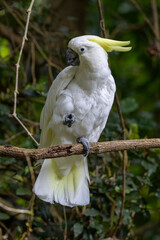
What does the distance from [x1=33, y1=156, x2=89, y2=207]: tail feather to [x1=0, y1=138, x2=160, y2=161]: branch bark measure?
314 millimetres

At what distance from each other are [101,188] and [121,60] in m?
1.78

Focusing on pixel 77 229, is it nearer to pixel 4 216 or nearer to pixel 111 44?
pixel 4 216

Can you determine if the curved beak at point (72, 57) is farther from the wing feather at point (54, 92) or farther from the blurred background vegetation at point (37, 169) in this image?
the blurred background vegetation at point (37, 169)

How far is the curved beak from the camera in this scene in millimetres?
1662

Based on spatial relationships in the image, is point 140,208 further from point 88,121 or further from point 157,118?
point 157,118

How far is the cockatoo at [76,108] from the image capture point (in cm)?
164

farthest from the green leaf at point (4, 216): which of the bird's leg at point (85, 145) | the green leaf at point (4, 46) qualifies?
the green leaf at point (4, 46)

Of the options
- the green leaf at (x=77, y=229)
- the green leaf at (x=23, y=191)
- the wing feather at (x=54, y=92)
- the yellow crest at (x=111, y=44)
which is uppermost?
the yellow crest at (x=111, y=44)

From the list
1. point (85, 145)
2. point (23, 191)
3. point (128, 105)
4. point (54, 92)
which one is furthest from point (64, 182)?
point (128, 105)

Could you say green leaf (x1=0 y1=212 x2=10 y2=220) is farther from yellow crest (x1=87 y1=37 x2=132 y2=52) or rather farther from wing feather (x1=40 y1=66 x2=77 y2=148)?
yellow crest (x1=87 y1=37 x2=132 y2=52)

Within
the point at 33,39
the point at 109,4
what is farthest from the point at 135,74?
the point at 33,39

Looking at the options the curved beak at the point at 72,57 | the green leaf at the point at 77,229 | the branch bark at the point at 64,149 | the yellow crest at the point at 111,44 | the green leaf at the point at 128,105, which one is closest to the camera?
the branch bark at the point at 64,149

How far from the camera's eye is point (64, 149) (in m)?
1.41

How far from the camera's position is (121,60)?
3436mm
